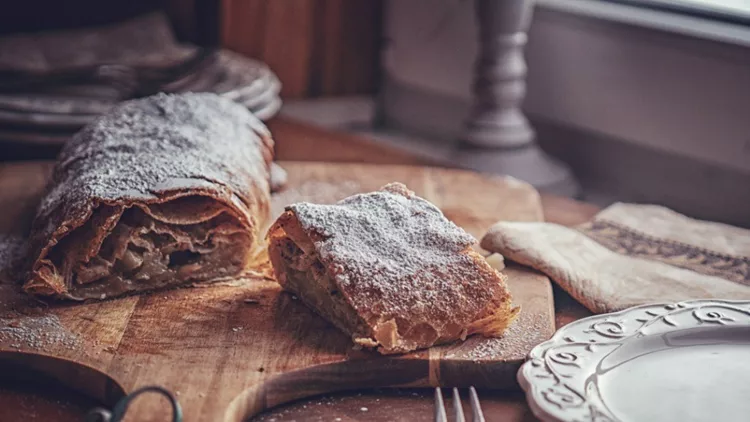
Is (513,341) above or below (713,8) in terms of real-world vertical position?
below

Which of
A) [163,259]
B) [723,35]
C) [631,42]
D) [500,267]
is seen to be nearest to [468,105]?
[631,42]

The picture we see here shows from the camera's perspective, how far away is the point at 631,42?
2.33 m

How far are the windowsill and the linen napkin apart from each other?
472mm

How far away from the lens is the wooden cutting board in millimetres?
1312

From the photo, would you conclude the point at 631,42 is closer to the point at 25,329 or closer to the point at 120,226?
the point at 120,226

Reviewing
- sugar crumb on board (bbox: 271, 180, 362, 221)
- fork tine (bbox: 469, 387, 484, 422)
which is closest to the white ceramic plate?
fork tine (bbox: 469, 387, 484, 422)

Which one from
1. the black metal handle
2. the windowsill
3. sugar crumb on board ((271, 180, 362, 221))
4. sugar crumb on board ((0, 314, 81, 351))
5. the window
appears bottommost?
sugar crumb on board ((271, 180, 362, 221))

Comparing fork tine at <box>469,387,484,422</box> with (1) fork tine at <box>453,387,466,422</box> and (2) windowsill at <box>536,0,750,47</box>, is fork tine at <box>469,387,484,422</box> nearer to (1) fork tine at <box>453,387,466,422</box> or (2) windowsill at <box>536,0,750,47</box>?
(1) fork tine at <box>453,387,466,422</box>

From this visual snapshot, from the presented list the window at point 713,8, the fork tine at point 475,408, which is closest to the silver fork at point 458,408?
the fork tine at point 475,408

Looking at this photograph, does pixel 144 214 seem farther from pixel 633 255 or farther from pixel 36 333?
pixel 633 255

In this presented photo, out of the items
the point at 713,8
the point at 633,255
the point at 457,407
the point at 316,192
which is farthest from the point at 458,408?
the point at 713,8

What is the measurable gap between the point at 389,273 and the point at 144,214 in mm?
437

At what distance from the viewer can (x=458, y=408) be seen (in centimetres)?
128

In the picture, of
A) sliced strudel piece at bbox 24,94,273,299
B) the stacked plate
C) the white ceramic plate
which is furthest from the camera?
the stacked plate
